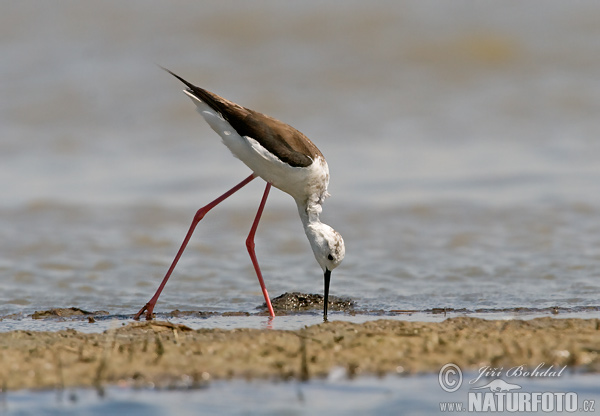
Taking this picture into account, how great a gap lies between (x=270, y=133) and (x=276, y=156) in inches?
7.3

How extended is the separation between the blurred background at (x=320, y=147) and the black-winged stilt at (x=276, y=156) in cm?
62

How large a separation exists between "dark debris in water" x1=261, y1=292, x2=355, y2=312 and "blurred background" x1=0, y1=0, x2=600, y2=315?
30cm

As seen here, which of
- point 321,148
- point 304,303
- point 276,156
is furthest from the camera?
point 321,148

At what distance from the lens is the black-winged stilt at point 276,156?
7.10m

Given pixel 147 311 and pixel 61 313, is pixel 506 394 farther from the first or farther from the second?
pixel 61 313

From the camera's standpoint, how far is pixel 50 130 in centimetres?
1427

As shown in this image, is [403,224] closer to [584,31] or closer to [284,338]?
[284,338]

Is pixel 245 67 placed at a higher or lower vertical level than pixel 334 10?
lower

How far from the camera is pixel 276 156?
23.3 ft

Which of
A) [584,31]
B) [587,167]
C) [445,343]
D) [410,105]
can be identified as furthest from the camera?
[584,31]

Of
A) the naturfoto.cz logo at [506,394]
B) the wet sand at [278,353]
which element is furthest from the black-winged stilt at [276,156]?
the naturfoto.cz logo at [506,394]

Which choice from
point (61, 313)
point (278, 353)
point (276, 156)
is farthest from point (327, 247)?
point (278, 353)

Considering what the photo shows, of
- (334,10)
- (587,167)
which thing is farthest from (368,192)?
(334,10)

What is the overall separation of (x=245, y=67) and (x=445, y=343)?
40.5ft
